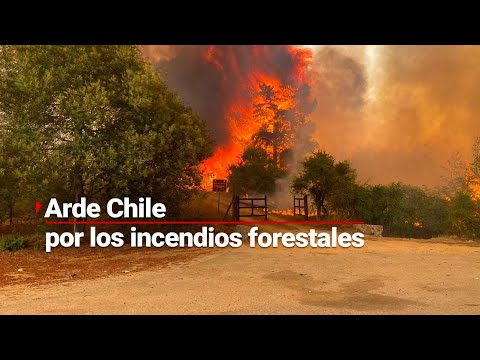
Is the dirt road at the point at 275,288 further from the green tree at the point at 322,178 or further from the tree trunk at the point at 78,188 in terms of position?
the green tree at the point at 322,178

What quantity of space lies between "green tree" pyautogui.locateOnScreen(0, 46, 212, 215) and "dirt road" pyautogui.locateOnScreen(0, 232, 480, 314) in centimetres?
501

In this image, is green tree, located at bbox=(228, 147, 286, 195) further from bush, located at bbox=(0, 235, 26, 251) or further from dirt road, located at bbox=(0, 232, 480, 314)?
dirt road, located at bbox=(0, 232, 480, 314)

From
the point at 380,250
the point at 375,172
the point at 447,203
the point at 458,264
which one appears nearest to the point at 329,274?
the point at 458,264

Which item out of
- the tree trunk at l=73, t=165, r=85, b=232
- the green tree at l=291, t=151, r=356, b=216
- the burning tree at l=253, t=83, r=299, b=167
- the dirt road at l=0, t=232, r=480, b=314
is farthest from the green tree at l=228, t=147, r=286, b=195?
the dirt road at l=0, t=232, r=480, b=314

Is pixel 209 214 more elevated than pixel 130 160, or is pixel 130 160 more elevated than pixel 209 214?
pixel 130 160

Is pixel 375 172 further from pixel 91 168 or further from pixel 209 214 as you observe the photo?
pixel 91 168

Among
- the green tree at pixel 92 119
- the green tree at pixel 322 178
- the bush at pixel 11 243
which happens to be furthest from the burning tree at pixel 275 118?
the bush at pixel 11 243

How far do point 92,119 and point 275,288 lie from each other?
1255 centimetres

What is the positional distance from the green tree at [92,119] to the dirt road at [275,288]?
16.4 feet

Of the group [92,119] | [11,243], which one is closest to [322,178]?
[92,119]

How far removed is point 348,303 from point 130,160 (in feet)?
41.7

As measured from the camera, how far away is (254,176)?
174 feet

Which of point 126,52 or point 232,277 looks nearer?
point 232,277

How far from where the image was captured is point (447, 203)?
26672 mm
